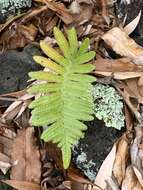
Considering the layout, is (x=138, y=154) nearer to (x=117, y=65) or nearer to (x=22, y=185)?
(x=117, y=65)

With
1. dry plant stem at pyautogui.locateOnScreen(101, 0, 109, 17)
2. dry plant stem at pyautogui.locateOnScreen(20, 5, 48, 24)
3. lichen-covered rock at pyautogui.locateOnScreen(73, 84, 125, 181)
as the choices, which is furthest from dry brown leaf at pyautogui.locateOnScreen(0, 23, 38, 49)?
lichen-covered rock at pyautogui.locateOnScreen(73, 84, 125, 181)

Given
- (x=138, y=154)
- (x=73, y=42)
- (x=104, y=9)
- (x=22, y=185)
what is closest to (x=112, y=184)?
(x=138, y=154)

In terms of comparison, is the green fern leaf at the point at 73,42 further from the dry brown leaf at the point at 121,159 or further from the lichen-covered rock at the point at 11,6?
the lichen-covered rock at the point at 11,6

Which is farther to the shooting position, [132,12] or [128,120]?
[132,12]

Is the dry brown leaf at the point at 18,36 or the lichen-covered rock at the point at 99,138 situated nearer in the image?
the lichen-covered rock at the point at 99,138

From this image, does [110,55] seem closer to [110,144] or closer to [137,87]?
[137,87]

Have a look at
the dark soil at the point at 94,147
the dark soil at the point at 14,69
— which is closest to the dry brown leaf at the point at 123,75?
the dark soil at the point at 94,147
